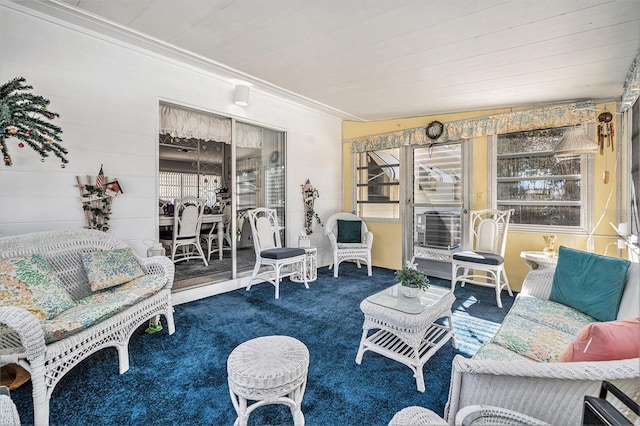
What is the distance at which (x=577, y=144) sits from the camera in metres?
2.93

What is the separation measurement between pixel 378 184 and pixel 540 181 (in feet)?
7.38

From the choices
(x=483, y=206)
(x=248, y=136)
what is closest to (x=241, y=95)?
(x=248, y=136)

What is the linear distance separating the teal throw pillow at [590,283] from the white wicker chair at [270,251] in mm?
2581

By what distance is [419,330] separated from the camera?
1.84 meters

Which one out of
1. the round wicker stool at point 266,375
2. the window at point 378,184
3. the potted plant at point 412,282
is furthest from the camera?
the window at point 378,184

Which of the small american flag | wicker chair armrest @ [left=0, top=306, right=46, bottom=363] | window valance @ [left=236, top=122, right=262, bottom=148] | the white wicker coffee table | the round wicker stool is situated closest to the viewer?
the round wicker stool

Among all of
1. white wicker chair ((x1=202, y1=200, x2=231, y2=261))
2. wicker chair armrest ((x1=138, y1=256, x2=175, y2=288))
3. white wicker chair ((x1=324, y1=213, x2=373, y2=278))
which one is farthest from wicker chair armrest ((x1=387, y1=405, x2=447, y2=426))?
white wicker chair ((x1=202, y1=200, x2=231, y2=261))

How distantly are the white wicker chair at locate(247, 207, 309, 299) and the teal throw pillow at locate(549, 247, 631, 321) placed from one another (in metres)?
2.58

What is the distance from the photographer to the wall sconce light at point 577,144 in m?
2.88

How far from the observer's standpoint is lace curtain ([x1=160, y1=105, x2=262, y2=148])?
3.45 metres

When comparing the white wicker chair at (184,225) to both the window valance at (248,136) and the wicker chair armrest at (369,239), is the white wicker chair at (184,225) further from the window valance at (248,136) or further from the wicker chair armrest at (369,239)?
the wicker chair armrest at (369,239)

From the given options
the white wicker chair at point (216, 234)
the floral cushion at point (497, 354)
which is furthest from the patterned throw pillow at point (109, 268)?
the floral cushion at point (497, 354)

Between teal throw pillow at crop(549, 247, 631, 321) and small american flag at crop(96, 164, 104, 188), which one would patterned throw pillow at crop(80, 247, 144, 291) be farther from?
teal throw pillow at crop(549, 247, 631, 321)

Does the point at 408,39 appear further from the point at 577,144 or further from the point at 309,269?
the point at 309,269
